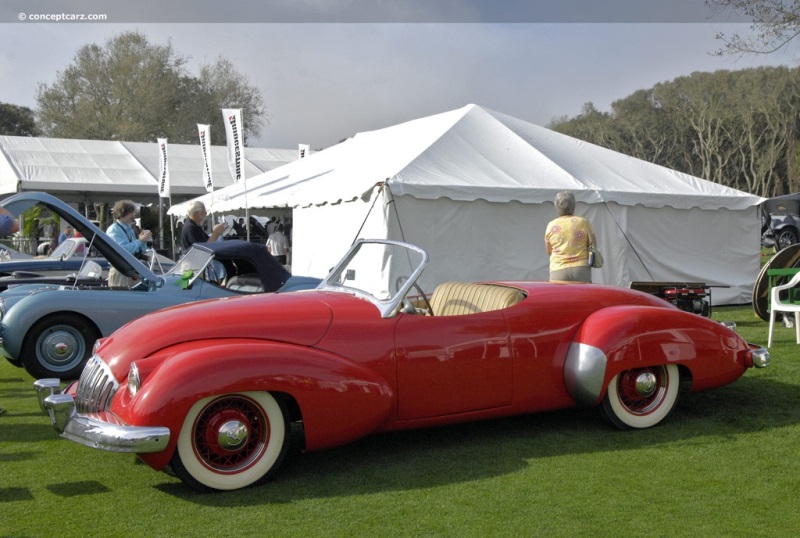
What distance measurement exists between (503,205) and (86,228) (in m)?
5.96

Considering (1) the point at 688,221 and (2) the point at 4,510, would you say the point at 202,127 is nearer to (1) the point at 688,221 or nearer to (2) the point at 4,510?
(1) the point at 688,221

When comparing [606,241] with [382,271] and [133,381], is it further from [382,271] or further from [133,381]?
[133,381]

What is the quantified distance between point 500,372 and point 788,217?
83.1ft

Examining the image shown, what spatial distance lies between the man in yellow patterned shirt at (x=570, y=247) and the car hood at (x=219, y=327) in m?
3.44

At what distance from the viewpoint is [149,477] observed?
4.05 m

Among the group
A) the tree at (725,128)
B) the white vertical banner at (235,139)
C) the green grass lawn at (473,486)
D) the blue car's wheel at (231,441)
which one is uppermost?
the tree at (725,128)

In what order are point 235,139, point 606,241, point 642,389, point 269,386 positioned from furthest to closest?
1. point 235,139
2. point 606,241
3. point 642,389
4. point 269,386

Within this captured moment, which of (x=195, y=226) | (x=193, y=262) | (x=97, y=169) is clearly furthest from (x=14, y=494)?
(x=97, y=169)

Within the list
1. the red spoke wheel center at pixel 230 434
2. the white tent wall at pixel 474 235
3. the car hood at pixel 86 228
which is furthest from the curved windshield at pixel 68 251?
the red spoke wheel center at pixel 230 434

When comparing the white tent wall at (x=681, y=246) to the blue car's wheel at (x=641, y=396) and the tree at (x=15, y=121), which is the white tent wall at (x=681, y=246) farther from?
the tree at (x=15, y=121)

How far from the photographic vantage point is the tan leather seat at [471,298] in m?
4.73

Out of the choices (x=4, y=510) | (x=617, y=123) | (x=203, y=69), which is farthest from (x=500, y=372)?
(x=617, y=123)

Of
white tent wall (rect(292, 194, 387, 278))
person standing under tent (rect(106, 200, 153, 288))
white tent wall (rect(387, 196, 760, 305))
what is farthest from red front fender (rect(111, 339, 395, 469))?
white tent wall (rect(387, 196, 760, 305))

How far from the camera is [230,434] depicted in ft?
12.4
